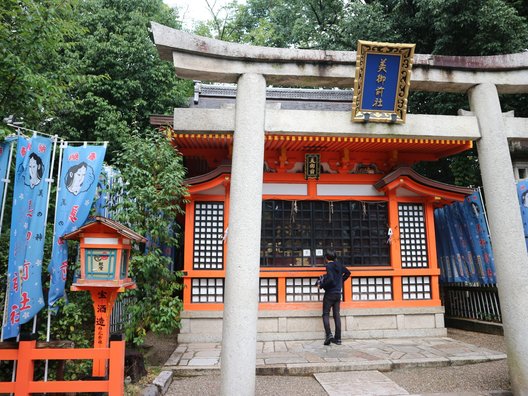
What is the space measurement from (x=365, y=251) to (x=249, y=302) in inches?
216

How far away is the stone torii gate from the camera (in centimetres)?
484

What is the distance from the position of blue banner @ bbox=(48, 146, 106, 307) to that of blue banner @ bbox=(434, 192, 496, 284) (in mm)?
9181

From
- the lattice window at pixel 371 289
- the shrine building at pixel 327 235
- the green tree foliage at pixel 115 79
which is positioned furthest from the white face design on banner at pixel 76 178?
the lattice window at pixel 371 289

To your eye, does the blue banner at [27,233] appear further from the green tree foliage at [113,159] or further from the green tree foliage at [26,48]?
the green tree foliage at [26,48]

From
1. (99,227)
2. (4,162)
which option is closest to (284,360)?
(99,227)

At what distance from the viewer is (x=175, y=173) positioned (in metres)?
6.80

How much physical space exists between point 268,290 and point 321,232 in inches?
79.8

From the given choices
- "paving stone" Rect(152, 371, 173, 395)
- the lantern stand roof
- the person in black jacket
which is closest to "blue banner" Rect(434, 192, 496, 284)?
the person in black jacket

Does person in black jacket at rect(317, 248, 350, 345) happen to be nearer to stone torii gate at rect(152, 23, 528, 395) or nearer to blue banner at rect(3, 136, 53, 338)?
stone torii gate at rect(152, 23, 528, 395)

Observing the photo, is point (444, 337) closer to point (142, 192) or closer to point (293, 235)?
point (293, 235)

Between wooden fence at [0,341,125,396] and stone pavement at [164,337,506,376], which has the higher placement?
wooden fence at [0,341,125,396]

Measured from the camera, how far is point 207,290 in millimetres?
9008

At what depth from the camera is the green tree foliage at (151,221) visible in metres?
6.28

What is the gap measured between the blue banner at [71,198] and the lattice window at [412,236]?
24.7ft
